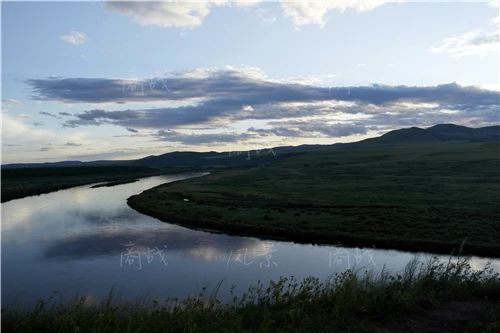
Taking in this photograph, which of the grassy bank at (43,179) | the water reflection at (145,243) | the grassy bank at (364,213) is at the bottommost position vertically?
the water reflection at (145,243)

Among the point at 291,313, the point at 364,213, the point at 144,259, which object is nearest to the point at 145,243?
the point at 144,259

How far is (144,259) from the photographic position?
3347cm

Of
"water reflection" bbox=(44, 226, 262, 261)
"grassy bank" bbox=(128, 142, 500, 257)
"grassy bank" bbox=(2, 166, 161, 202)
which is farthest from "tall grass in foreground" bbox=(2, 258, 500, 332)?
"grassy bank" bbox=(2, 166, 161, 202)

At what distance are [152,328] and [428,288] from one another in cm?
852

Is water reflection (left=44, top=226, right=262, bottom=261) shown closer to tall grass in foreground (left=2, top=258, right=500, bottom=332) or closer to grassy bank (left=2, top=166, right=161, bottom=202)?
tall grass in foreground (left=2, top=258, right=500, bottom=332)

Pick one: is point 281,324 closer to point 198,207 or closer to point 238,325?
point 238,325

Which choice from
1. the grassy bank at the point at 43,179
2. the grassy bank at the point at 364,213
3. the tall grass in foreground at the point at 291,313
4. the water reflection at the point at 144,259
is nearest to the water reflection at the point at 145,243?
the water reflection at the point at 144,259

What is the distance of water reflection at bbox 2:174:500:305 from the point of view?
84.7 ft

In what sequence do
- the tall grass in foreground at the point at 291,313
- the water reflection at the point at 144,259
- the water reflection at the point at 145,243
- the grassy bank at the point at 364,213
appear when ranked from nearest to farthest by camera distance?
the tall grass in foreground at the point at 291,313, the water reflection at the point at 144,259, the water reflection at the point at 145,243, the grassy bank at the point at 364,213

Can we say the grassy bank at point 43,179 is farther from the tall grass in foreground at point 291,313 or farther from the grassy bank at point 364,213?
the tall grass in foreground at point 291,313

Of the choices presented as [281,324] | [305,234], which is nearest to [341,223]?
[305,234]

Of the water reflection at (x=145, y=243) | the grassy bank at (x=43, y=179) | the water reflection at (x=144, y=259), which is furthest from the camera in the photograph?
Answer: the grassy bank at (x=43, y=179)

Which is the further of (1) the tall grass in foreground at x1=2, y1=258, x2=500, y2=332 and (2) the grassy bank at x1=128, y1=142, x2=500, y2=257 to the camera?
(2) the grassy bank at x1=128, y1=142, x2=500, y2=257

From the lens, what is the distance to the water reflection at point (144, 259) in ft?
84.7
